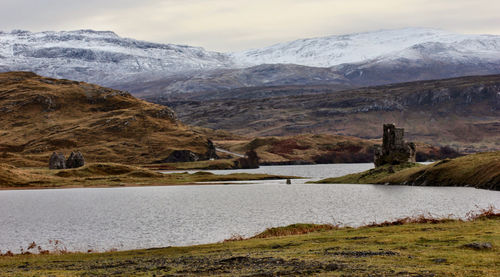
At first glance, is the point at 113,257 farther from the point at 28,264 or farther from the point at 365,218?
the point at 365,218

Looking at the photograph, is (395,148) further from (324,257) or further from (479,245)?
(324,257)

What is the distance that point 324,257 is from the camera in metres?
31.2

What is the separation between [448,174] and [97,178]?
9869 centimetres

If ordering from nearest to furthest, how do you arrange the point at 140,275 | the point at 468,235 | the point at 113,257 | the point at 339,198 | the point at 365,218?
the point at 140,275 < the point at 468,235 < the point at 113,257 < the point at 365,218 < the point at 339,198

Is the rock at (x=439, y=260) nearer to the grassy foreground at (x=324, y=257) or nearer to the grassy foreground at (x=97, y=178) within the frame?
the grassy foreground at (x=324, y=257)

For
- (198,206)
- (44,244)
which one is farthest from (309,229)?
(198,206)

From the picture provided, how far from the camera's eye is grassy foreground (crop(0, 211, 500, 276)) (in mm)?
26750

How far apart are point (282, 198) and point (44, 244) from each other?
2278 inches

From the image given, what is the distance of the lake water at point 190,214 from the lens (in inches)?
2282

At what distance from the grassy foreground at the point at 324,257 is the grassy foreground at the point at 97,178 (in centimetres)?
11469

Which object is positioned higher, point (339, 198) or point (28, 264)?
point (28, 264)

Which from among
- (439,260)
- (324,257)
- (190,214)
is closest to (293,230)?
(324,257)

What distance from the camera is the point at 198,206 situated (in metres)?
92.5

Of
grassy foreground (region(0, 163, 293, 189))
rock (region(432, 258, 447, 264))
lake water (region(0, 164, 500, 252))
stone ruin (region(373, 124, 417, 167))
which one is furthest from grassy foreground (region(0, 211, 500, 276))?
grassy foreground (region(0, 163, 293, 189))
